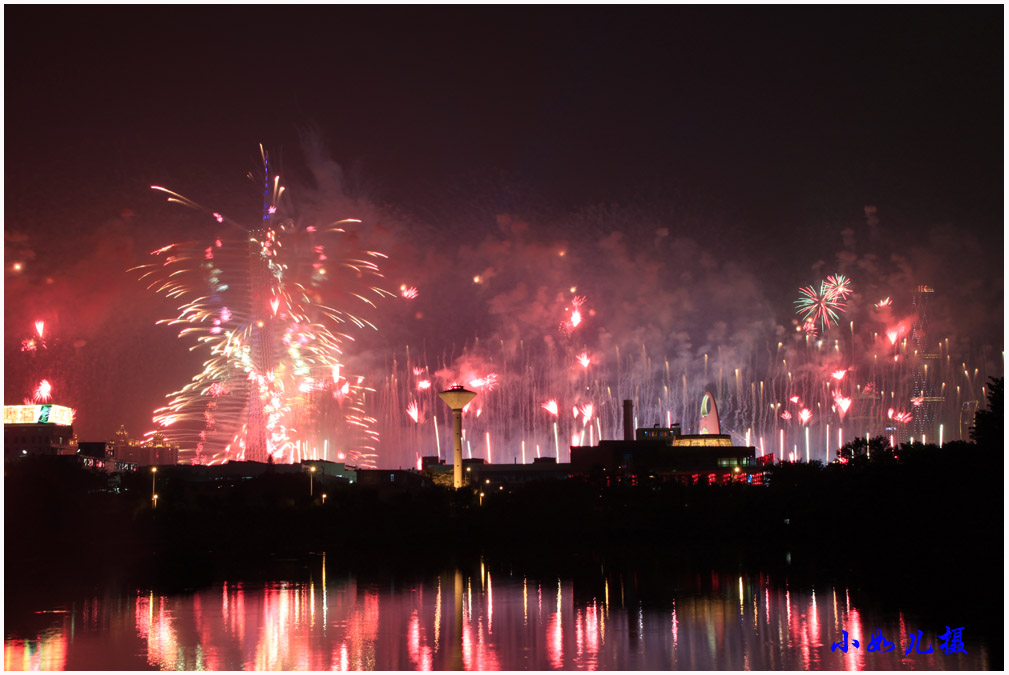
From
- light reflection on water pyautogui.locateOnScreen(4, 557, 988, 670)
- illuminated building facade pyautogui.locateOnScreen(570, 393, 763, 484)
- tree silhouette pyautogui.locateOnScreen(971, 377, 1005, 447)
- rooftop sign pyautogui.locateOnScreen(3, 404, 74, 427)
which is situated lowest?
light reflection on water pyautogui.locateOnScreen(4, 557, 988, 670)

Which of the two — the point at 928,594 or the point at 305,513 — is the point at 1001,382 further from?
the point at 305,513

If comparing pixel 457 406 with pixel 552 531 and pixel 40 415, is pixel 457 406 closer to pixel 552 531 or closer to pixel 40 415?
pixel 552 531

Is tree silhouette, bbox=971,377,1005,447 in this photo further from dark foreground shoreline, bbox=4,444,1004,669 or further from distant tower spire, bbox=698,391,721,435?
distant tower spire, bbox=698,391,721,435

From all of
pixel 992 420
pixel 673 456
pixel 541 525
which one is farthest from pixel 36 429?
pixel 992 420

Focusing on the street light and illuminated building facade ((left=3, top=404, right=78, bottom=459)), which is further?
illuminated building facade ((left=3, top=404, right=78, bottom=459))

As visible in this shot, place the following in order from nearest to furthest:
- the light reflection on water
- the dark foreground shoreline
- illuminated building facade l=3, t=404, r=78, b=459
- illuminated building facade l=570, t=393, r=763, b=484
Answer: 1. the light reflection on water
2. the dark foreground shoreline
3. illuminated building facade l=3, t=404, r=78, b=459
4. illuminated building facade l=570, t=393, r=763, b=484

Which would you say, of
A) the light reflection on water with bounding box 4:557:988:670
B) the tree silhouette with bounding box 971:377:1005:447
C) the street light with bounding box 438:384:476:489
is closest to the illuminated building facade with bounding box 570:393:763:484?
the street light with bounding box 438:384:476:489

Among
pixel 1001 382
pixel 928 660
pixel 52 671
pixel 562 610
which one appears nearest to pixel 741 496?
pixel 1001 382
